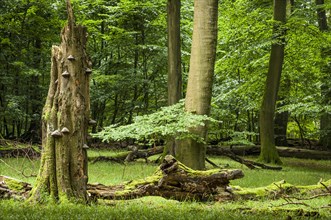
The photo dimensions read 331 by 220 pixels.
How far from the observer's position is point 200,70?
11.0m

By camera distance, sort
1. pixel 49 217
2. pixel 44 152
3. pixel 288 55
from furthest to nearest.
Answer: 1. pixel 288 55
2. pixel 44 152
3. pixel 49 217

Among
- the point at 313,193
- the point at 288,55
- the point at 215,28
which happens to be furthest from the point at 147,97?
the point at 313,193

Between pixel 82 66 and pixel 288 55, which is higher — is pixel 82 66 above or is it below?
below

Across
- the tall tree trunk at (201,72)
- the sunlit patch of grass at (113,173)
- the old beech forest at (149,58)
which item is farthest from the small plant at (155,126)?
the old beech forest at (149,58)

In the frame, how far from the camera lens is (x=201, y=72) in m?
11.0

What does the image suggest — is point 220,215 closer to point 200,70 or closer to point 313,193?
point 313,193

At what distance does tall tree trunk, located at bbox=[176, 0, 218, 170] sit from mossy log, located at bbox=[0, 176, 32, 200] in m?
4.46

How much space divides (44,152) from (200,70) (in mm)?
5230

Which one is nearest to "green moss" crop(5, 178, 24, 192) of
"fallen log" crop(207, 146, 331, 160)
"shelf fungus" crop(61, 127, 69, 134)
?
"shelf fungus" crop(61, 127, 69, 134)

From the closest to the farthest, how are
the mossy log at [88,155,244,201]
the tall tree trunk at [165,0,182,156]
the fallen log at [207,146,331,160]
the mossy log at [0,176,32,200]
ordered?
the mossy log at [0,176,32,200] < the mossy log at [88,155,244,201] < the tall tree trunk at [165,0,182,156] < the fallen log at [207,146,331,160]

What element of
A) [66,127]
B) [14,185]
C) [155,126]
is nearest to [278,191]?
[155,126]

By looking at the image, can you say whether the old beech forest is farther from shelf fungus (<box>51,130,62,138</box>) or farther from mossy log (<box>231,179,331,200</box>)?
shelf fungus (<box>51,130,62,138</box>)

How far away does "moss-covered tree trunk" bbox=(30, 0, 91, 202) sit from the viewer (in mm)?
6801

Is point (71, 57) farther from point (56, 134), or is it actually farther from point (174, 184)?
point (174, 184)
